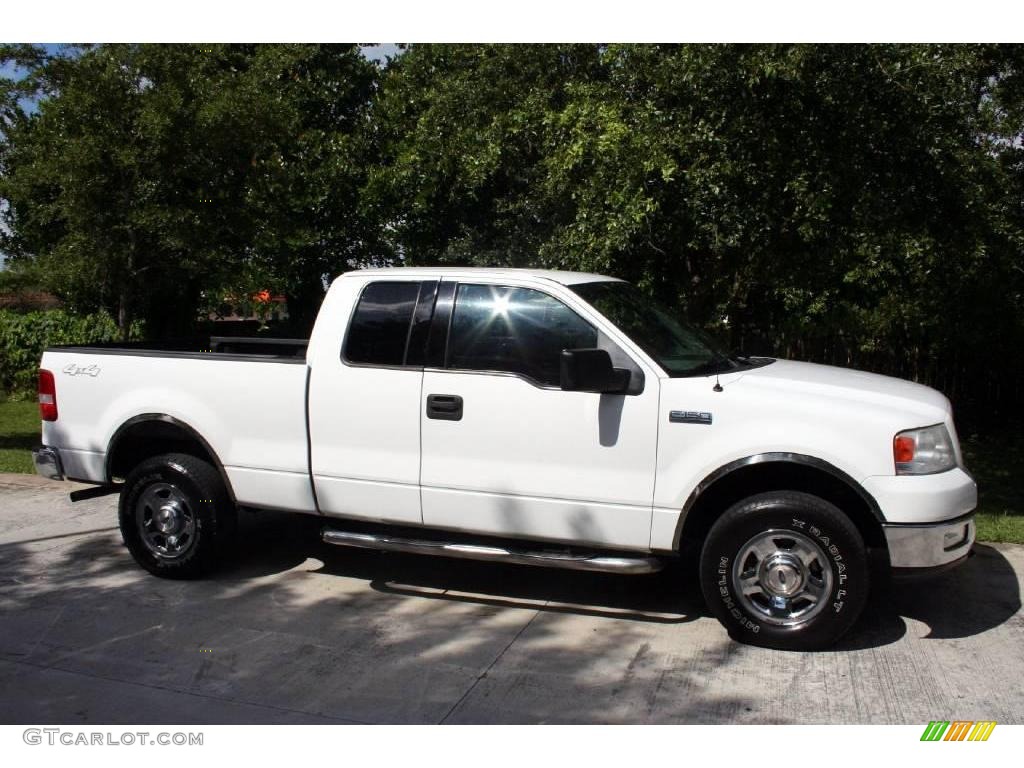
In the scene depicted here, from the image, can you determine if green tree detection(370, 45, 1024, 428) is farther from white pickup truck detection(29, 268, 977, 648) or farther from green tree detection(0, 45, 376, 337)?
green tree detection(0, 45, 376, 337)

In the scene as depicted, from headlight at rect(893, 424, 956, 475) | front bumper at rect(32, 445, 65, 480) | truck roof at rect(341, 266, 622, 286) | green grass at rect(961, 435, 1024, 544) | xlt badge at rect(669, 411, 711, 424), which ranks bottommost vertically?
green grass at rect(961, 435, 1024, 544)

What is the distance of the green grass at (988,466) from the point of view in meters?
7.77

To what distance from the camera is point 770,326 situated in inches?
616

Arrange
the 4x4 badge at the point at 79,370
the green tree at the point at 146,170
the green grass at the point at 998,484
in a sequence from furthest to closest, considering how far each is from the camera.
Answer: the green tree at the point at 146,170 < the green grass at the point at 998,484 < the 4x4 badge at the point at 79,370

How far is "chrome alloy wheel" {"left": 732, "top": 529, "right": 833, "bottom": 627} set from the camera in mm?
5117

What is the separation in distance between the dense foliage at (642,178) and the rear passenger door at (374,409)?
295 cm

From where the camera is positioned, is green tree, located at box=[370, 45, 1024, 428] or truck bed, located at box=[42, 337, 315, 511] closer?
truck bed, located at box=[42, 337, 315, 511]

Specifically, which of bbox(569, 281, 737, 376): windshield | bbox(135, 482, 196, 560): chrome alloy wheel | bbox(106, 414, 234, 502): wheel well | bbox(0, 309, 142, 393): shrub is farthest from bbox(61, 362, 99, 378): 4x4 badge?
bbox(0, 309, 142, 393): shrub

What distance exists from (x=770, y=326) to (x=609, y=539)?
10971 millimetres

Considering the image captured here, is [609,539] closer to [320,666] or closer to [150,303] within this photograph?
[320,666]

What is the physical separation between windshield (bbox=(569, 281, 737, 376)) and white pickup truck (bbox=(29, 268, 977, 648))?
0.02 metres

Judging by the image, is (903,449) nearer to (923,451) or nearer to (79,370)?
(923,451)

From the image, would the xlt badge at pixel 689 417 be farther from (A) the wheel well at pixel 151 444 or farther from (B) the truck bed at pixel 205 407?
(A) the wheel well at pixel 151 444
